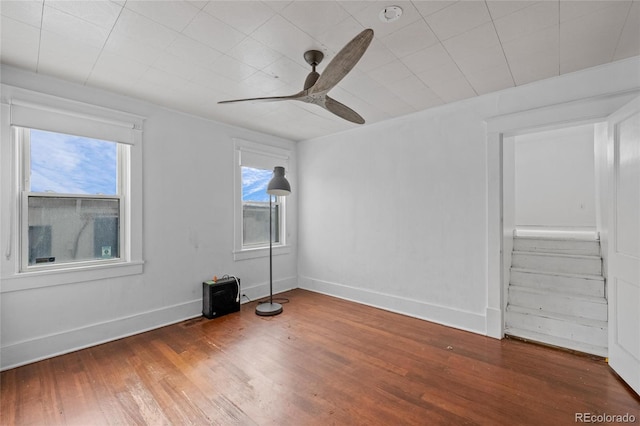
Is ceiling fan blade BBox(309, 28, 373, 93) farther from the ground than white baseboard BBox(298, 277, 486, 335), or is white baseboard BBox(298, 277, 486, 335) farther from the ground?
ceiling fan blade BBox(309, 28, 373, 93)

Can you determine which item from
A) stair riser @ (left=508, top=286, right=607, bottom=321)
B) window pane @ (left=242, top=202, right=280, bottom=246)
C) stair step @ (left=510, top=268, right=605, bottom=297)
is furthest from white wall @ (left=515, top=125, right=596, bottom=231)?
window pane @ (left=242, top=202, right=280, bottom=246)

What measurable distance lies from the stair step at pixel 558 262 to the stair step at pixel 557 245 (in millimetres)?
169

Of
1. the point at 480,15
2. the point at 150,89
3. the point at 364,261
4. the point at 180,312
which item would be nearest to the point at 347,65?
the point at 480,15

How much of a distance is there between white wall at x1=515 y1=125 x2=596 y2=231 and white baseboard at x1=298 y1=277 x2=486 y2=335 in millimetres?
3780

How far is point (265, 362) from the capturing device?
2471mm

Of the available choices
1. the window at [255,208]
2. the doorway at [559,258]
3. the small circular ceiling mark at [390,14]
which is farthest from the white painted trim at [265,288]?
the small circular ceiling mark at [390,14]

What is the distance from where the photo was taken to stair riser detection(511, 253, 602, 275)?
3.15 meters

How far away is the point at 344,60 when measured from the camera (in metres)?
1.66

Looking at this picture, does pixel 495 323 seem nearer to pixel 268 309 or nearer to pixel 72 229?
pixel 268 309

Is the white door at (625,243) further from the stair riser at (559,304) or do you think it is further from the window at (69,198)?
the window at (69,198)

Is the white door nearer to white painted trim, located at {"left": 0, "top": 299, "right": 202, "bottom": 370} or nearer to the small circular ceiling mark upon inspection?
the small circular ceiling mark

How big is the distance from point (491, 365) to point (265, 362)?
195 centimetres

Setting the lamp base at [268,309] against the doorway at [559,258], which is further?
the lamp base at [268,309]

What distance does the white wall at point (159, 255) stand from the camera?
250 centimetres
